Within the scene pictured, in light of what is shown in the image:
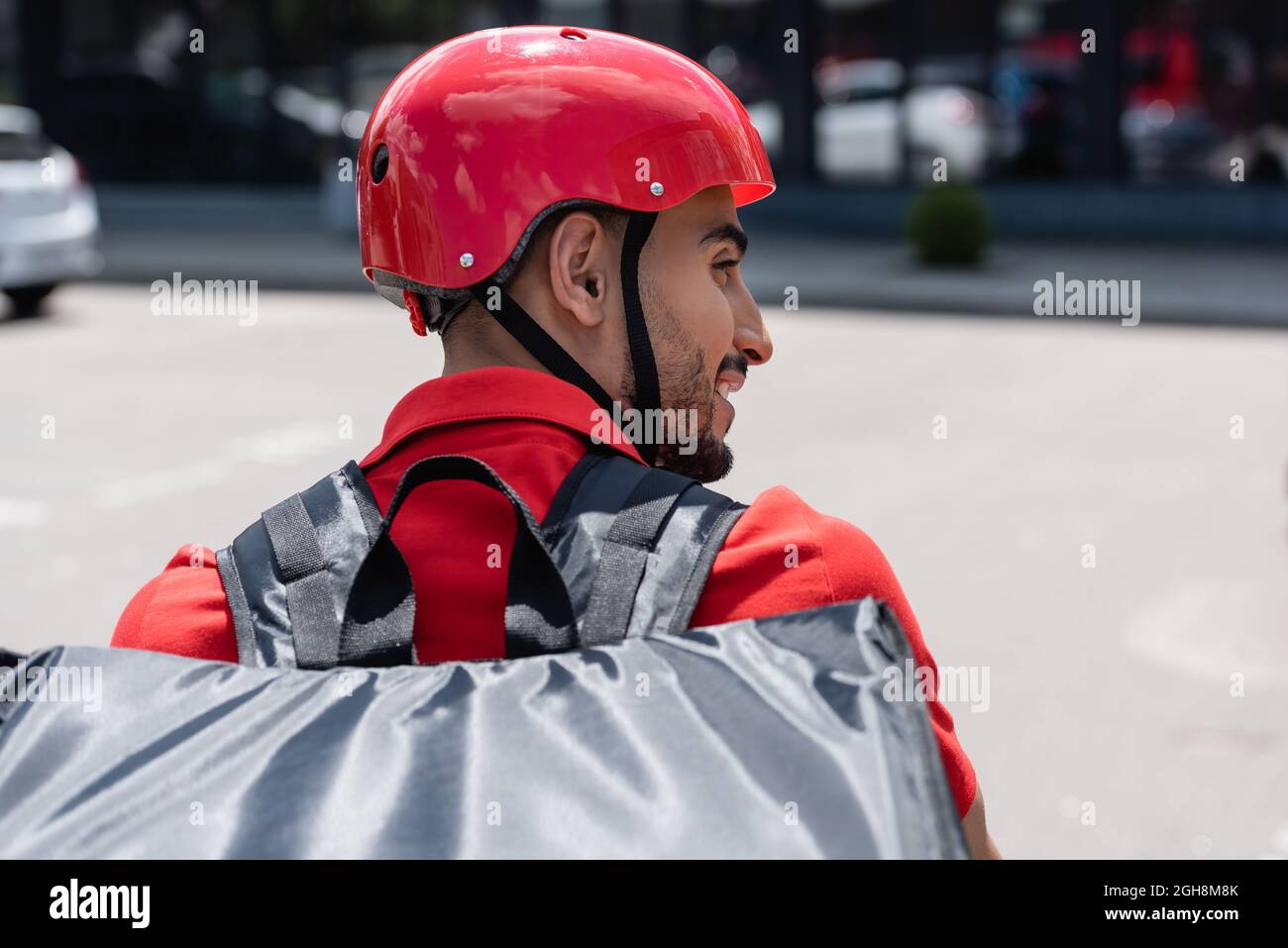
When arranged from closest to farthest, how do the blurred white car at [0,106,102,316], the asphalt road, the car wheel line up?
the asphalt road < the blurred white car at [0,106,102,316] < the car wheel

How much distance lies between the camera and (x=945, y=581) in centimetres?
708

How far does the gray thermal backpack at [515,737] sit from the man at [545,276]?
142mm

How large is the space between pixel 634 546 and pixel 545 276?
499 mm

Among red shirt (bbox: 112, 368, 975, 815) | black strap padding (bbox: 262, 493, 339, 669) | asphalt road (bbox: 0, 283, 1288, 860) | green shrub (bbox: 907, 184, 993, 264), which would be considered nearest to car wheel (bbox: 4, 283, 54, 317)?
asphalt road (bbox: 0, 283, 1288, 860)

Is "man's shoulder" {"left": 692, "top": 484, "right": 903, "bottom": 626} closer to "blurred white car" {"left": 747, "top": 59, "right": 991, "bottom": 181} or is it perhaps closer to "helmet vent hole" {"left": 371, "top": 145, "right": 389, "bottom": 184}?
"helmet vent hole" {"left": 371, "top": 145, "right": 389, "bottom": 184}

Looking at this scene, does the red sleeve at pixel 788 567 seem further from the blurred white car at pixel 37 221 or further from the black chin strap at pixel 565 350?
the blurred white car at pixel 37 221

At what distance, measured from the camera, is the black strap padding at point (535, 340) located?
189 cm

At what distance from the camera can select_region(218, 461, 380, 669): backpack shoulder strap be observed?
150 cm

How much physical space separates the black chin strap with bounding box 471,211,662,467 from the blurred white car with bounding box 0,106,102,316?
48.2ft

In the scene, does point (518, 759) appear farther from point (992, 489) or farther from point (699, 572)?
point (992, 489)

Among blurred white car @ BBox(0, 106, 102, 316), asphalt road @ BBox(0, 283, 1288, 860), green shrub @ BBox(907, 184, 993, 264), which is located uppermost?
blurred white car @ BBox(0, 106, 102, 316)

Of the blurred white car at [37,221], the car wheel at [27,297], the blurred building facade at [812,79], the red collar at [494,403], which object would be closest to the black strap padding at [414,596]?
the red collar at [494,403]
